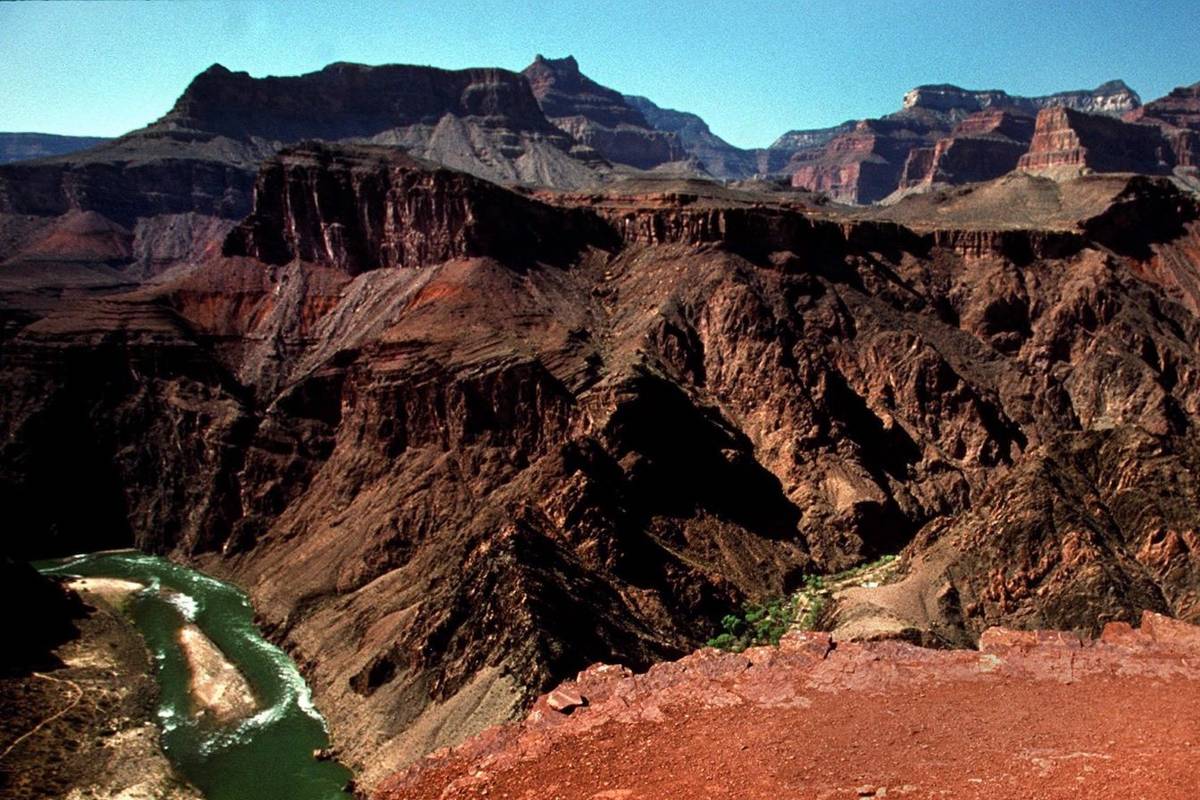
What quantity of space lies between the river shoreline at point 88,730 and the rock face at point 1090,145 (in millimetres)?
177997

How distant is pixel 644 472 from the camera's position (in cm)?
5856

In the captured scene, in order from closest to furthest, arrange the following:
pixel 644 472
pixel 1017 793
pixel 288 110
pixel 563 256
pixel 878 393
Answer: pixel 1017 793 → pixel 644 472 → pixel 878 393 → pixel 563 256 → pixel 288 110

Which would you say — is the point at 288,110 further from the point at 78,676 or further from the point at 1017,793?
the point at 1017,793

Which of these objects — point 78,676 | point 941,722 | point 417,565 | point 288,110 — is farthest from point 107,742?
point 288,110

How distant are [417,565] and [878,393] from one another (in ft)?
133

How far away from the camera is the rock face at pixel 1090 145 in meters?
179

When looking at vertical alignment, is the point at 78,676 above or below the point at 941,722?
below

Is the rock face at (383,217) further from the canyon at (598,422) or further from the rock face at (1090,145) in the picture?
the rock face at (1090,145)

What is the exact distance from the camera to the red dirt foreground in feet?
60.6

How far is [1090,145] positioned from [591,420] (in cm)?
16174

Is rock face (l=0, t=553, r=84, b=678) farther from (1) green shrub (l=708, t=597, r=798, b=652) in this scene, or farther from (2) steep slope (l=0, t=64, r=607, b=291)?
(2) steep slope (l=0, t=64, r=607, b=291)

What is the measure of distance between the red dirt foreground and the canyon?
2.55 metres

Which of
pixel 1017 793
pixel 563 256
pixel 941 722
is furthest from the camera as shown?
pixel 563 256

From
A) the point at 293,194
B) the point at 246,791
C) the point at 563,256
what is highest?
the point at 293,194
